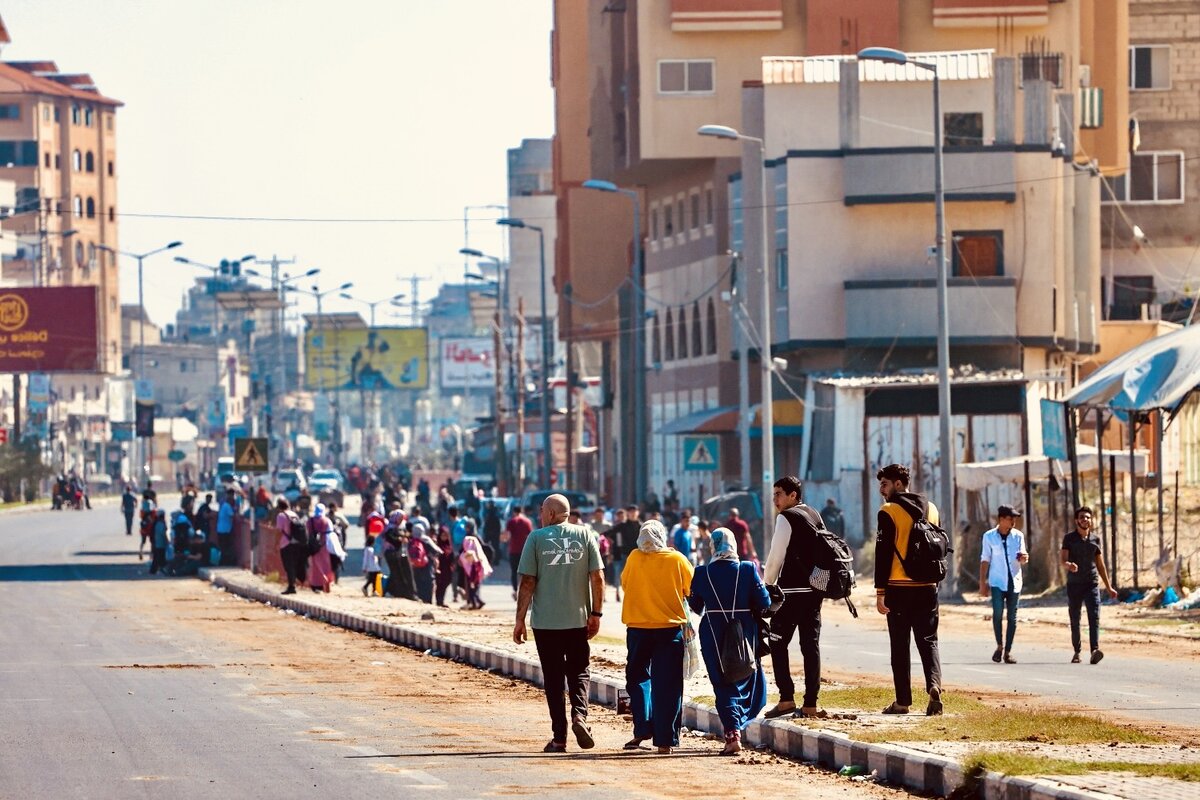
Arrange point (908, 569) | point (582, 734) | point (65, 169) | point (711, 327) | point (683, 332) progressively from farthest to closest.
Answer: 1. point (65, 169)
2. point (683, 332)
3. point (711, 327)
4. point (908, 569)
5. point (582, 734)

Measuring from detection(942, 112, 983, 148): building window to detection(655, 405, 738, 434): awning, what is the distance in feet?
31.6

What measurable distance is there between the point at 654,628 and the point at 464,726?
2.16 metres

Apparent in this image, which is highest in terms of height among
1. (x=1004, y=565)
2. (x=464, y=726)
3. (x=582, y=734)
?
(x=1004, y=565)

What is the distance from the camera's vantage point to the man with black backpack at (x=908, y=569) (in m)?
14.4

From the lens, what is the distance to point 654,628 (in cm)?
1427

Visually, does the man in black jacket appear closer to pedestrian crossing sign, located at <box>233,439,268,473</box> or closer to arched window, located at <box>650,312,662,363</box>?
pedestrian crossing sign, located at <box>233,439,268,473</box>

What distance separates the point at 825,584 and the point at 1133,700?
4.11 meters

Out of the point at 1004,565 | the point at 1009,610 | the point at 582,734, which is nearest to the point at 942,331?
the point at 1009,610

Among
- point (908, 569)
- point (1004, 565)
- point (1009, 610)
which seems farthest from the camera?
point (1009, 610)

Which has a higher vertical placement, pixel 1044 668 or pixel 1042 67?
pixel 1042 67

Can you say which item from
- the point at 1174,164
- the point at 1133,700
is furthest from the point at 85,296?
the point at 1133,700

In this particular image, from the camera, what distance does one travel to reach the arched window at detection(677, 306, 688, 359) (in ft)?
224

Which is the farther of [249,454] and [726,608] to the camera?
[249,454]

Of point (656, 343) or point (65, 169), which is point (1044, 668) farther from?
point (65, 169)
